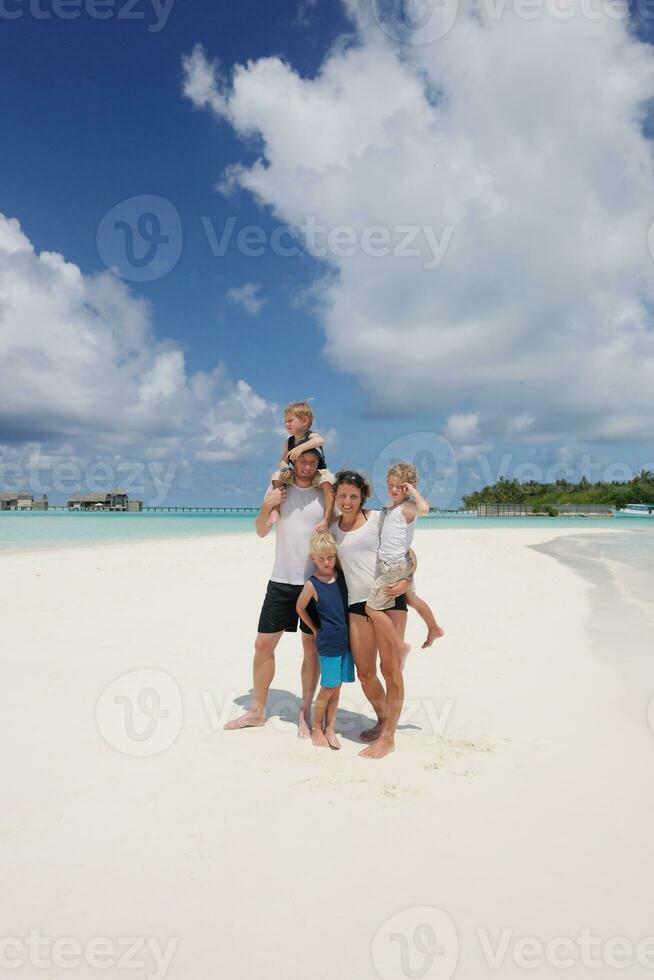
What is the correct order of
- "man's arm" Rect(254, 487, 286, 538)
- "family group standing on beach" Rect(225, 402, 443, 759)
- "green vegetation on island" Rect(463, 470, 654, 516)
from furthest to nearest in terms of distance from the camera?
"green vegetation on island" Rect(463, 470, 654, 516) → "man's arm" Rect(254, 487, 286, 538) → "family group standing on beach" Rect(225, 402, 443, 759)

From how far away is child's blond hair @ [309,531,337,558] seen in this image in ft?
13.1

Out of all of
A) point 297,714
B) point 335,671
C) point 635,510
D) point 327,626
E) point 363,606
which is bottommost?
point 635,510

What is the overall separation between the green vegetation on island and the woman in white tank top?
128342mm

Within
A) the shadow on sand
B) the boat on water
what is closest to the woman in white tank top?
the shadow on sand

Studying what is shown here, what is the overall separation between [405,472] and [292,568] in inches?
44.0

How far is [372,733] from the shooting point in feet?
13.9

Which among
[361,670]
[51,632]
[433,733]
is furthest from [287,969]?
[51,632]

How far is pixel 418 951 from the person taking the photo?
2.21 meters

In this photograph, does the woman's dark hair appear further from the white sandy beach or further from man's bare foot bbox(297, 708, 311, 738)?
the white sandy beach

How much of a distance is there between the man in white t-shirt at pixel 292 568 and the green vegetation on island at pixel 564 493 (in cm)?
12828

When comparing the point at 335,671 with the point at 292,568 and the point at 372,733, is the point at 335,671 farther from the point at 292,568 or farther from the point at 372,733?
the point at 292,568

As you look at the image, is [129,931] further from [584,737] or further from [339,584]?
[584,737]

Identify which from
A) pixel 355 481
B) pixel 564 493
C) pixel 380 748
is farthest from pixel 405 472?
pixel 564 493

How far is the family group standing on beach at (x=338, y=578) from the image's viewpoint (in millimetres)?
→ 3963
